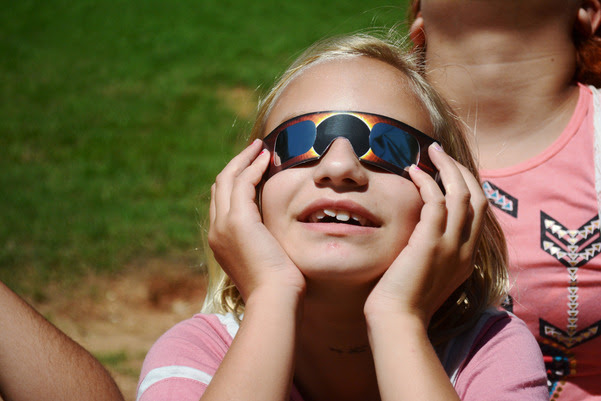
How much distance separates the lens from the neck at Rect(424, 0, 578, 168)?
2.65m

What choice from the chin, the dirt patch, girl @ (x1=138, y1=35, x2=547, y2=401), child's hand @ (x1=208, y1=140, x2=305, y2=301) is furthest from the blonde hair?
the dirt patch

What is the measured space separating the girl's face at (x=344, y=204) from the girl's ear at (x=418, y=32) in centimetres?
76

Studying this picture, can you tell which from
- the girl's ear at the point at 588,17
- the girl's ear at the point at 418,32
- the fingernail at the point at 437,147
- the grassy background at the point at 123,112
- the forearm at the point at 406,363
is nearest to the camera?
the forearm at the point at 406,363

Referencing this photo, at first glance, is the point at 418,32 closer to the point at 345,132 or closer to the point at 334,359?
the point at 345,132

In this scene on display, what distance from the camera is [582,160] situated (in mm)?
2605

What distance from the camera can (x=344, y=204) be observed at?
2041 millimetres

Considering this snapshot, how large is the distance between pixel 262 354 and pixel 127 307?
349 cm

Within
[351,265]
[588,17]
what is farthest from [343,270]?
[588,17]

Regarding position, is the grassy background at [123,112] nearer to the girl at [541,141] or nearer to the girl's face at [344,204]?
the girl at [541,141]

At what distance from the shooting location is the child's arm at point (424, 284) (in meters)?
1.90

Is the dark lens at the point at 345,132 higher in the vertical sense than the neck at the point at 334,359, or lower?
higher

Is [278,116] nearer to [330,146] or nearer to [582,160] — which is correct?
[330,146]

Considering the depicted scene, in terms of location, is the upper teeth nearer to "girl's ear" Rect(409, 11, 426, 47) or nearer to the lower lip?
the lower lip

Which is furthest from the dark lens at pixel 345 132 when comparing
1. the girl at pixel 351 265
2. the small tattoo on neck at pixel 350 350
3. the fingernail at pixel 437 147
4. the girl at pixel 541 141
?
the girl at pixel 541 141
